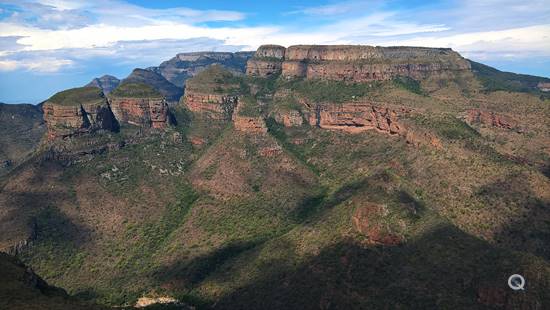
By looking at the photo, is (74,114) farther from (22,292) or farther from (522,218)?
Result: (522,218)

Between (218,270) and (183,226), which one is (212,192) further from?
(218,270)

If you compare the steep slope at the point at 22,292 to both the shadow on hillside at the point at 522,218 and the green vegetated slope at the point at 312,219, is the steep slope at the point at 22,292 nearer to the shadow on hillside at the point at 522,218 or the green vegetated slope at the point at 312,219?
the green vegetated slope at the point at 312,219

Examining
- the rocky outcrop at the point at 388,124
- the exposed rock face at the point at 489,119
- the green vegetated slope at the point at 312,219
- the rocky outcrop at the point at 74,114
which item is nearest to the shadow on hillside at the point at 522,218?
the green vegetated slope at the point at 312,219

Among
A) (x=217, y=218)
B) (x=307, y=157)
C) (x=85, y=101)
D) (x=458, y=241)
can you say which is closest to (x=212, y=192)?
(x=217, y=218)

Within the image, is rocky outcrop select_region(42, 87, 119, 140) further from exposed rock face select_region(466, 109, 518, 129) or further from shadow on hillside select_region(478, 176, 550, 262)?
exposed rock face select_region(466, 109, 518, 129)

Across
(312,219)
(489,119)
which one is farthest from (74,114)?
(489,119)
